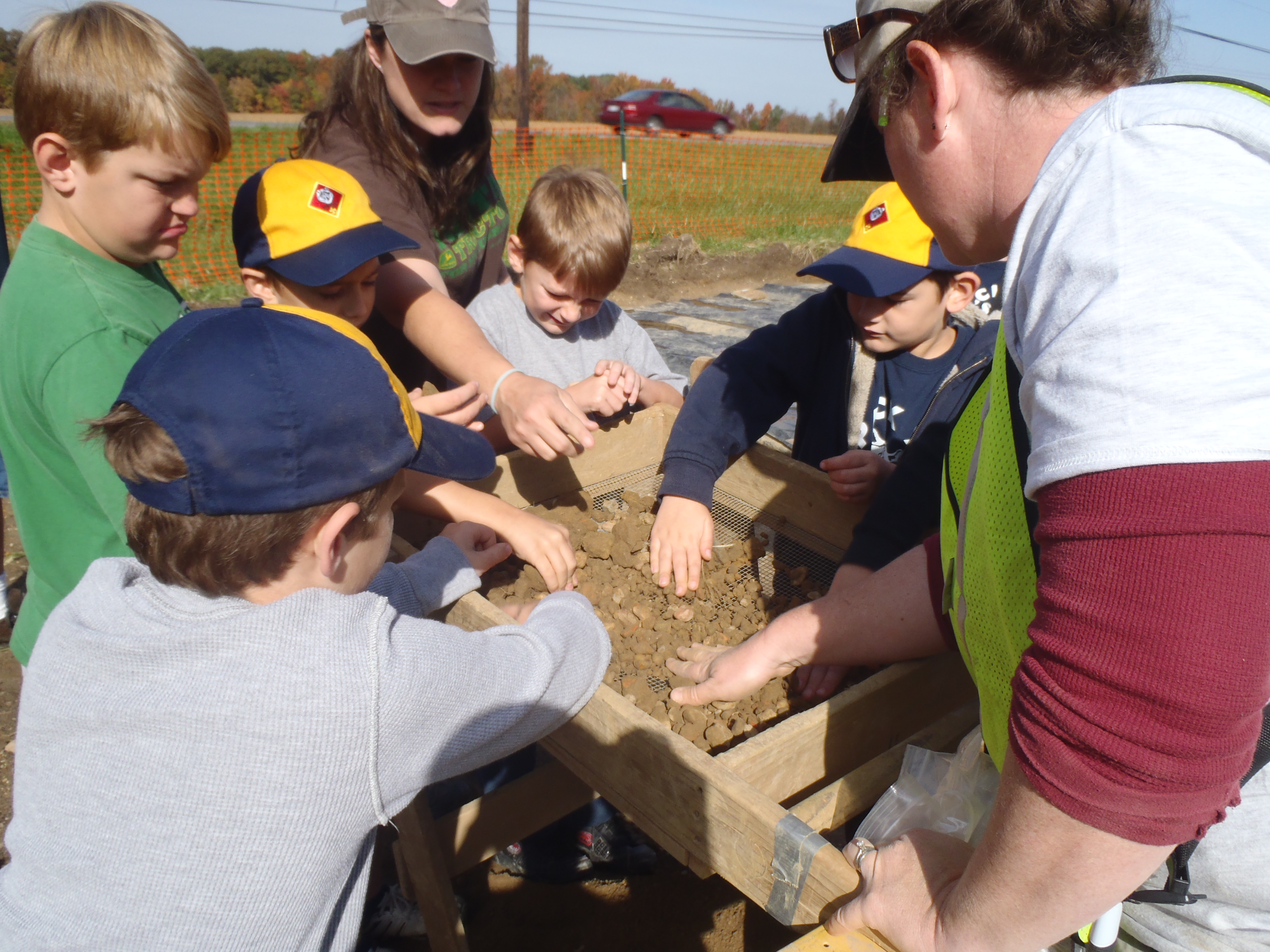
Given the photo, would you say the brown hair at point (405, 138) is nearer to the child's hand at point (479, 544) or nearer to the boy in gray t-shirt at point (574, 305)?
the boy in gray t-shirt at point (574, 305)

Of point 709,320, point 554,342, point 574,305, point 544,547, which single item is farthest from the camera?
point 709,320

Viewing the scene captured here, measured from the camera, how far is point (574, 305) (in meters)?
2.96

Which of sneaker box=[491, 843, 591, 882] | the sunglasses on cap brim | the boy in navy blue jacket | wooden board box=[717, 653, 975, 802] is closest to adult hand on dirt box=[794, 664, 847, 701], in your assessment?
wooden board box=[717, 653, 975, 802]

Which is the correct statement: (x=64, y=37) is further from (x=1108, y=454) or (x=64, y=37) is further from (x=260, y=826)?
(x=1108, y=454)

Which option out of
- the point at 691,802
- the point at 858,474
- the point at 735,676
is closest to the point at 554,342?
the point at 858,474

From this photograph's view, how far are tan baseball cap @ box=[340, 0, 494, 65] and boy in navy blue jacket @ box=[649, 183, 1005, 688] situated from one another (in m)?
1.29

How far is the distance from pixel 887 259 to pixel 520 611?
1453 millimetres

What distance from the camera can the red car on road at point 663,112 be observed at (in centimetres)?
2738

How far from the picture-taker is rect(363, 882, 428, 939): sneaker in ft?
7.65

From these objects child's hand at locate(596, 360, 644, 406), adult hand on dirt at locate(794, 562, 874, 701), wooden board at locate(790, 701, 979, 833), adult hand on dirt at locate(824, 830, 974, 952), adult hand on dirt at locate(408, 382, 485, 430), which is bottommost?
adult hand on dirt at locate(794, 562, 874, 701)

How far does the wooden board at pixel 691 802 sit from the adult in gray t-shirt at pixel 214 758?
0.91 ft

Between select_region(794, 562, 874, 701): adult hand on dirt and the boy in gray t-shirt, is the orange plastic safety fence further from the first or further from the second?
select_region(794, 562, 874, 701): adult hand on dirt

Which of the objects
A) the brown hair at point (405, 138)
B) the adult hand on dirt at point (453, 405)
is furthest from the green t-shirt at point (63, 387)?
the brown hair at point (405, 138)

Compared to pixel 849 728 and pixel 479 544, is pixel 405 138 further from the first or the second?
pixel 849 728
